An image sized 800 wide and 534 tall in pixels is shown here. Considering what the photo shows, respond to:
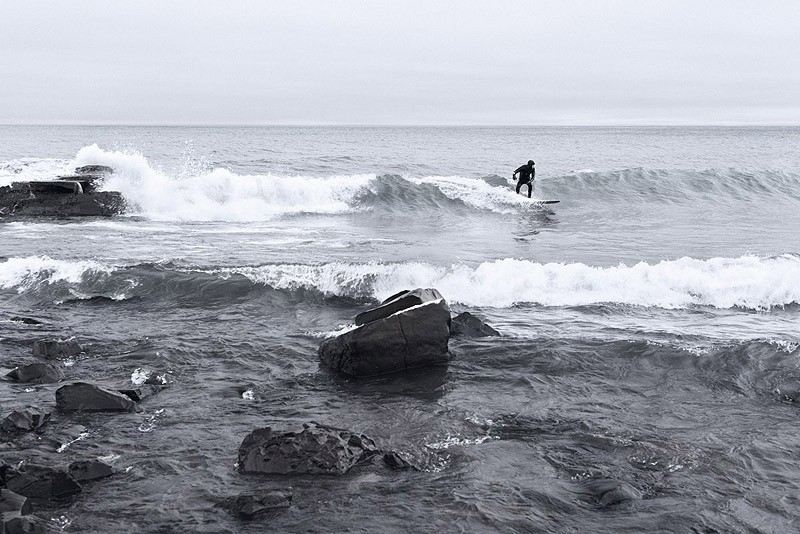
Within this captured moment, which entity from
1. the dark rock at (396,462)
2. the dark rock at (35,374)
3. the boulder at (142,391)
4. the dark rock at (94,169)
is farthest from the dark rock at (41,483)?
the dark rock at (94,169)

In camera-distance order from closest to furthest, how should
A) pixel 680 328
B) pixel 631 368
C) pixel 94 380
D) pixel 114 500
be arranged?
1. pixel 114 500
2. pixel 94 380
3. pixel 631 368
4. pixel 680 328

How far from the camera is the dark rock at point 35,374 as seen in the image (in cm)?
969

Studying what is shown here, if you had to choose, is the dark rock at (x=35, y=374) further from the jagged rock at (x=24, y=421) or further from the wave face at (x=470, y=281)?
the wave face at (x=470, y=281)

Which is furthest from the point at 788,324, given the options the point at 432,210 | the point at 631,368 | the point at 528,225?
the point at 432,210

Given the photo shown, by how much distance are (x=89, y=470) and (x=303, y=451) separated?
1979 mm

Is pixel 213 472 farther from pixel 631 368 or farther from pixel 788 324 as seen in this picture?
pixel 788 324

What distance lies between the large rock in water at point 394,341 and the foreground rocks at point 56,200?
726 inches

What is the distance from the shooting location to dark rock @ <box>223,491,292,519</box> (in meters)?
6.35

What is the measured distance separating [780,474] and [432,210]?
24.1 metres

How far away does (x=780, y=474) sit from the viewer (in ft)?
23.7

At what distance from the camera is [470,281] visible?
15.5 metres

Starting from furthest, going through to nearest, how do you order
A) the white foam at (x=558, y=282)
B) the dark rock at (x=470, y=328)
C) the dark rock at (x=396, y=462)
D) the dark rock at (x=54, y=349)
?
the white foam at (x=558, y=282) < the dark rock at (x=470, y=328) < the dark rock at (x=54, y=349) < the dark rock at (x=396, y=462)

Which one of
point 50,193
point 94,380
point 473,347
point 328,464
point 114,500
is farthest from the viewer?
point 50,193

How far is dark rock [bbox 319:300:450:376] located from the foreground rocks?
60.8ft
